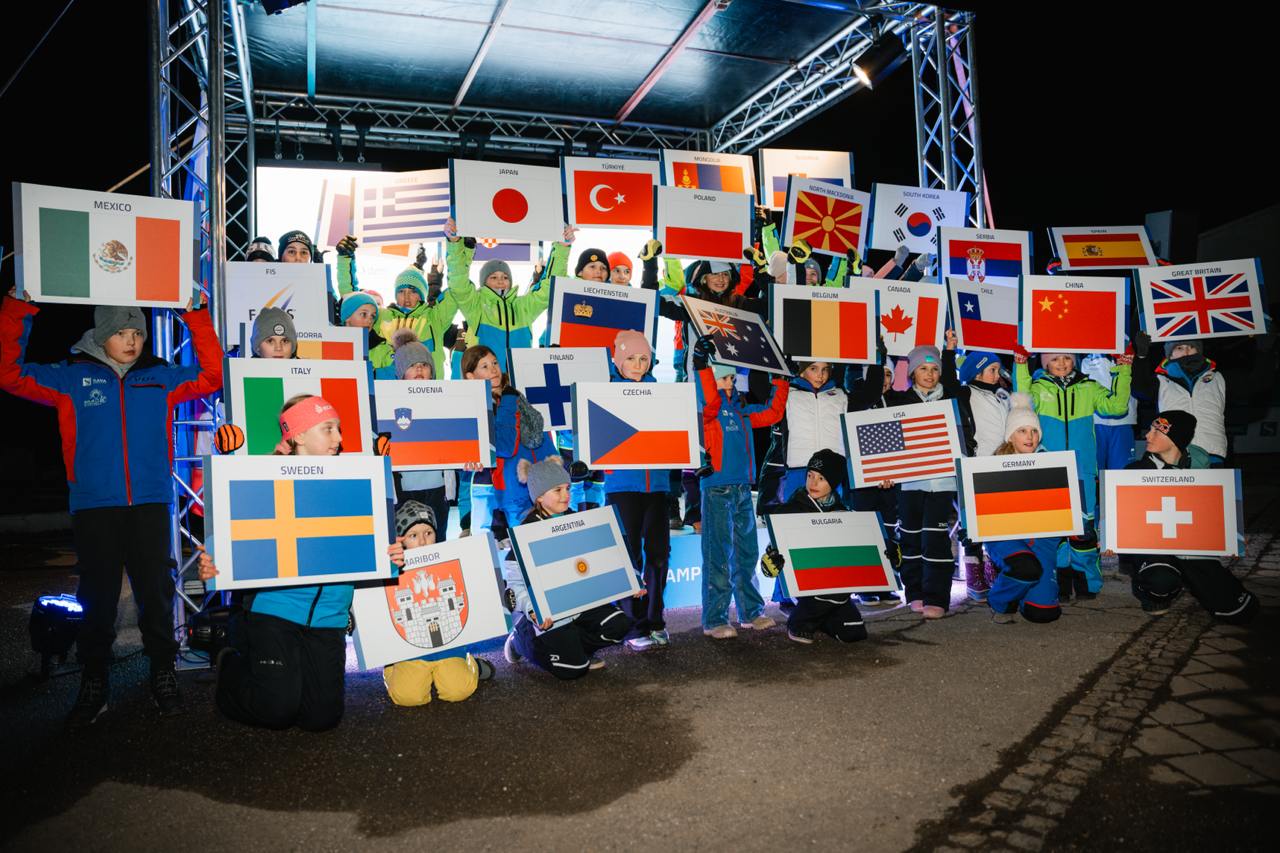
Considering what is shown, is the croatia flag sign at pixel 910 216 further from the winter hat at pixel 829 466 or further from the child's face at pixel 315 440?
the child's face at pixel 315 440

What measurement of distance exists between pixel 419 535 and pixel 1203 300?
657cm

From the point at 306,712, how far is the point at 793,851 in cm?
240

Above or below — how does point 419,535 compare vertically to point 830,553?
above

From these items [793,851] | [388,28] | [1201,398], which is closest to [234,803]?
[793,851]

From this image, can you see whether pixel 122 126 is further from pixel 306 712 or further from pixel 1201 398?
pixel 1201 398

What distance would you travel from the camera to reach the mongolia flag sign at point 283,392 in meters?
4.91

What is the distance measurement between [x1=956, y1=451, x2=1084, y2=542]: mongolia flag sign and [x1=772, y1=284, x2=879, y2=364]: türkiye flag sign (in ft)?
4.48

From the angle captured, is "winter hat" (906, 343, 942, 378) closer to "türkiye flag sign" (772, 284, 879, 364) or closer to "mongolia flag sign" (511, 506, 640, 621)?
"türkiye flag sign" (772, 284, 879, 364)

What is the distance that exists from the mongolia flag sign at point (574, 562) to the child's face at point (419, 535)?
19.1 inches

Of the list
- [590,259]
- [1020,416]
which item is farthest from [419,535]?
[1020,416]

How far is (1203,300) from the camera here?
708 cm

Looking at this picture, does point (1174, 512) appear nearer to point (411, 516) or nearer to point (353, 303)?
point (411, 516)

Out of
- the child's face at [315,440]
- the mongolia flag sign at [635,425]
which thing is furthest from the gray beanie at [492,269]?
the child's face at [315,440]

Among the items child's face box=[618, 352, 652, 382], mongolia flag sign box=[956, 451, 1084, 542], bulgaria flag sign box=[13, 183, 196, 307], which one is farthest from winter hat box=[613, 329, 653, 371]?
bulgaria flag sign box=[13, 183, 196, 307]
